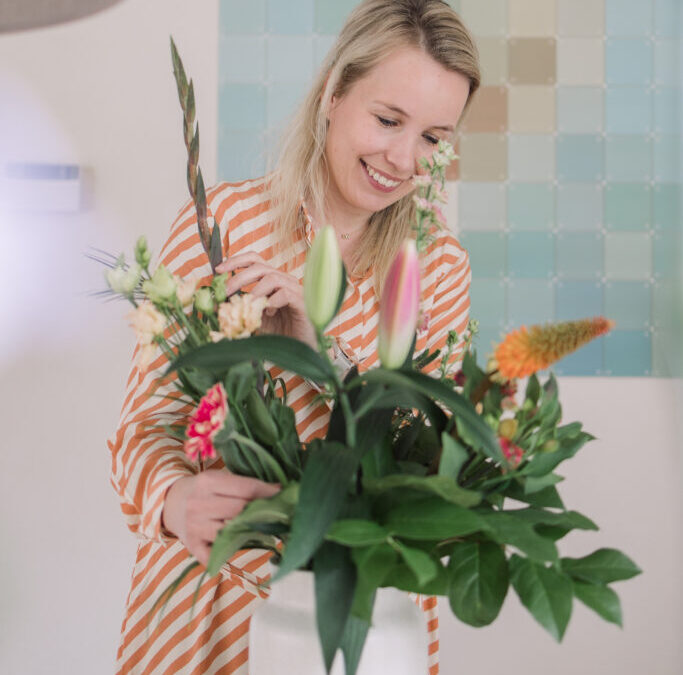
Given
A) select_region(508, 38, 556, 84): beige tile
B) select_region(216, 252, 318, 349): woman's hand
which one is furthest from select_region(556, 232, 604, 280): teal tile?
select_region(216, 252, 318, 349): woman's hand

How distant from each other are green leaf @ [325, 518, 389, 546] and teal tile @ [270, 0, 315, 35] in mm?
1711

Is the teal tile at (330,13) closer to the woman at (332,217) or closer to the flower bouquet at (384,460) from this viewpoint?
the woman at (332,217)

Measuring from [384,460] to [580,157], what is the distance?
158 centimetres

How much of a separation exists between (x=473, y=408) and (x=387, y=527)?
9cm

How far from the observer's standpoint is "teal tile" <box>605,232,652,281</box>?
2029 mm

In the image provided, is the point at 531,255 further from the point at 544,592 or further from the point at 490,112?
the point at 544,592

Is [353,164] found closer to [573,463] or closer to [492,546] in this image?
[492,546]

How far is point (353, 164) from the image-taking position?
1.12 m

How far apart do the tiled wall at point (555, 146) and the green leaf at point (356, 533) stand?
154 centimetres

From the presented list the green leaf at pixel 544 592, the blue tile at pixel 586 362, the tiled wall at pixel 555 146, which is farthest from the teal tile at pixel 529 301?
the green leaf at pixel 544 592

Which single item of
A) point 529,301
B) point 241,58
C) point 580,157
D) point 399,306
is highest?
point 241,58

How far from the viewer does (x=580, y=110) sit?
2.01 metres

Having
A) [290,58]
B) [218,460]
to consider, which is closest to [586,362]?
[290,58]

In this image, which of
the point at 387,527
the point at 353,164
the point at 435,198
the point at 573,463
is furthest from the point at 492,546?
the point at 573,463
